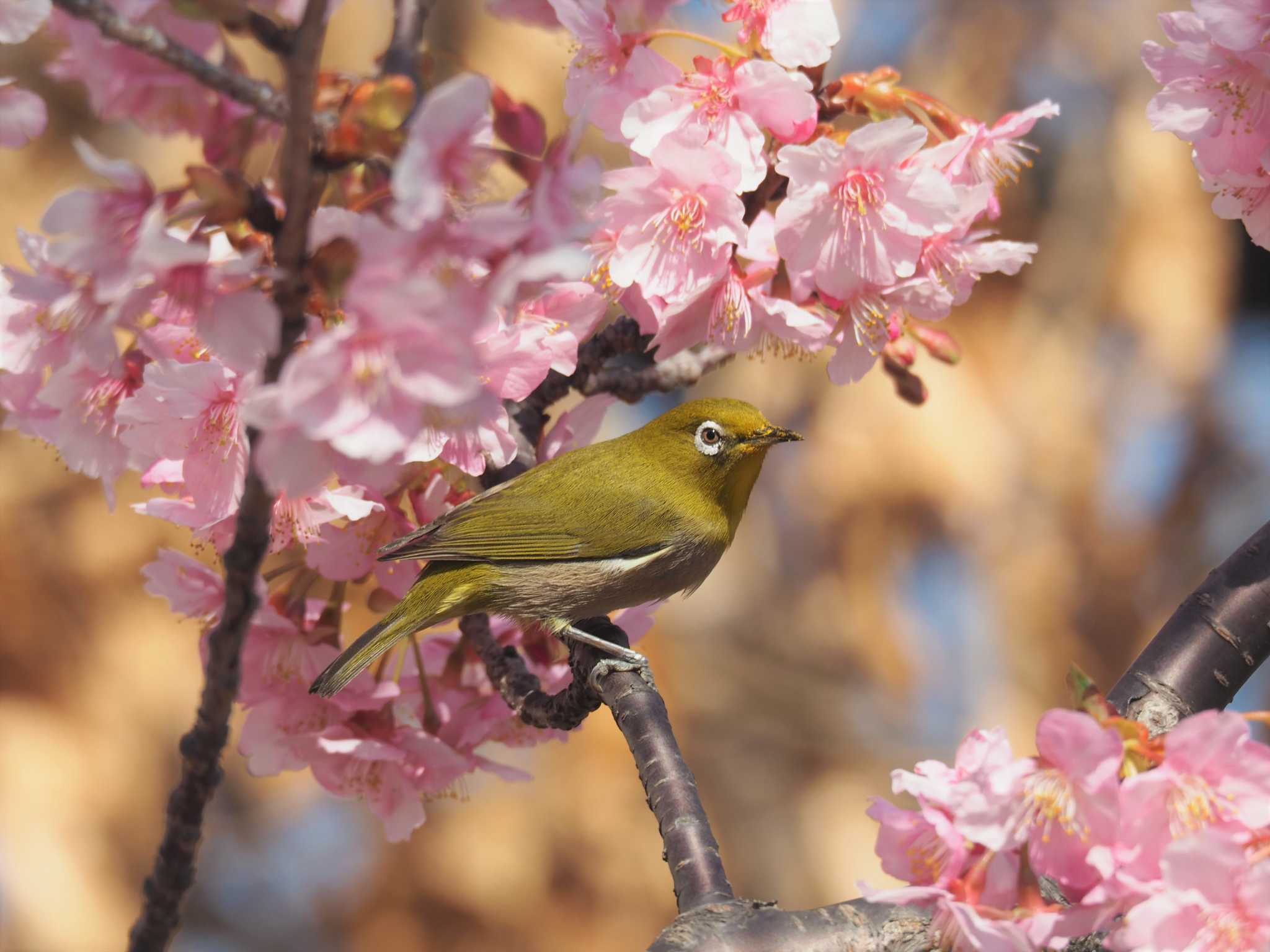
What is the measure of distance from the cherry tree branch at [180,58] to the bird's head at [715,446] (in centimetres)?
136

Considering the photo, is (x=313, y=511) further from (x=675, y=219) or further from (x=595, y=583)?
(x=595, y=583)

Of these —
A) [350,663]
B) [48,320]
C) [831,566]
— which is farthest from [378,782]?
[831,566]

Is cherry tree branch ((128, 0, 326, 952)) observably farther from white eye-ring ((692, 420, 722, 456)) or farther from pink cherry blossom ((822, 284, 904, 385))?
white eye-ring ((692, 420, 722, 456))

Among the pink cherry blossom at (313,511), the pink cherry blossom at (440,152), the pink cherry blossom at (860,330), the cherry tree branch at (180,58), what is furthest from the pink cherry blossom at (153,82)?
the pink cherry blossom at (860,330)

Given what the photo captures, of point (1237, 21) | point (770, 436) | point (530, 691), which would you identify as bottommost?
point (530, 691)

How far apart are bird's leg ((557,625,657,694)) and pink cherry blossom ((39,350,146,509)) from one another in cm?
56

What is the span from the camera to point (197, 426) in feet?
3.80

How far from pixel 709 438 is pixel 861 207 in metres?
0.83

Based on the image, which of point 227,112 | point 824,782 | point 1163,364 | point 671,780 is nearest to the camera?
point 227,112

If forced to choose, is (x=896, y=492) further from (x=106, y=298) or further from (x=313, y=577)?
(x=106, y=298)

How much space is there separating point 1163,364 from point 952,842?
4702mm

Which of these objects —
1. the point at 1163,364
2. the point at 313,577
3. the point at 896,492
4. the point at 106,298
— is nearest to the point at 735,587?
the point at 896,492

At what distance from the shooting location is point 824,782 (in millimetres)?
4672

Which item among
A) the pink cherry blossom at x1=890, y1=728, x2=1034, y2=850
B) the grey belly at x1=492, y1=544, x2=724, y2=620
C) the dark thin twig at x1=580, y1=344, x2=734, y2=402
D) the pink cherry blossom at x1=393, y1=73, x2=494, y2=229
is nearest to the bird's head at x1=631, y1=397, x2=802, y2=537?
the grey belly at x1=492, y1=544, x2=724, y2=620
